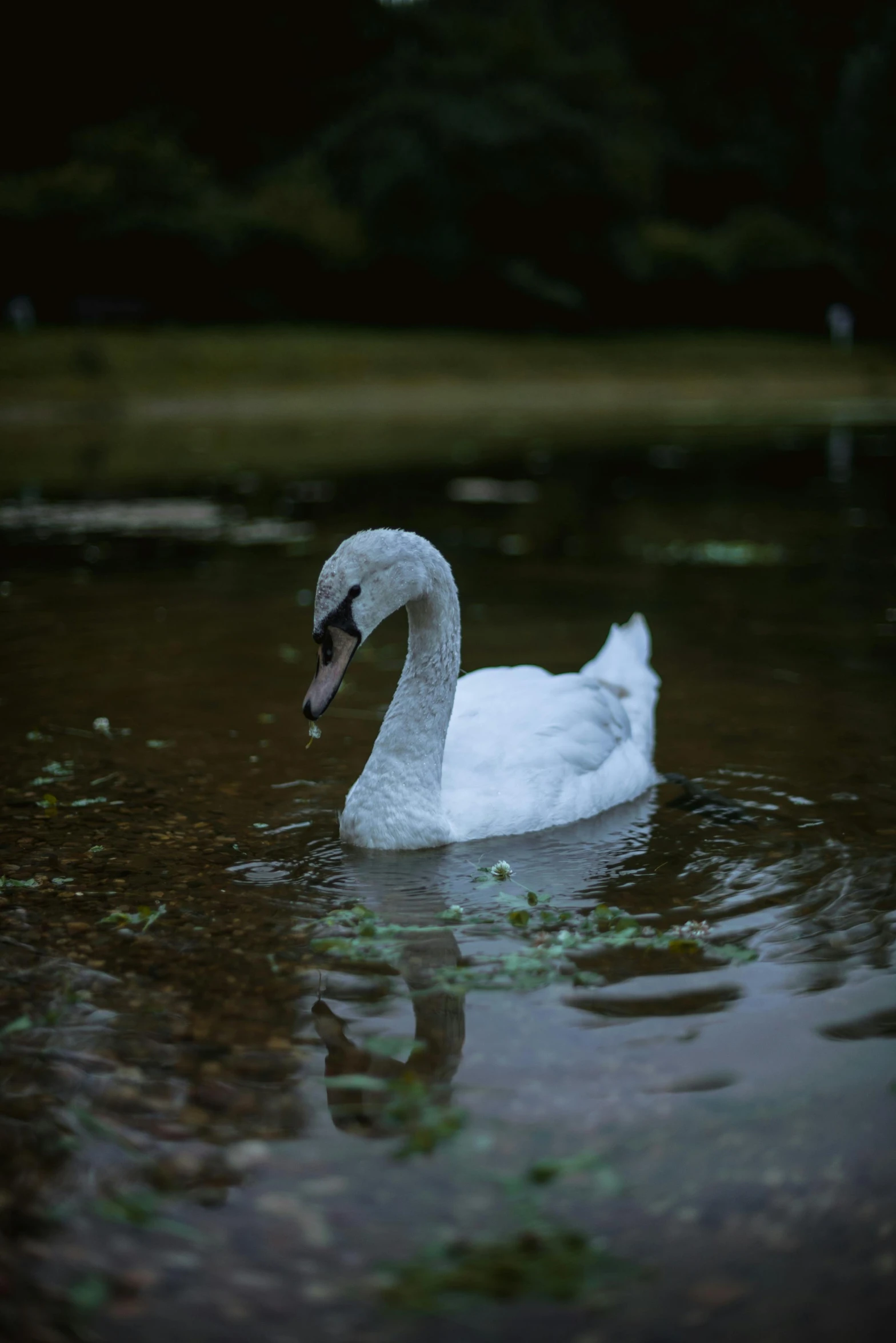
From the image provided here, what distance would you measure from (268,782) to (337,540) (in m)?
7.48

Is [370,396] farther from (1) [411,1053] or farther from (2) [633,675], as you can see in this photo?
(1) [411,1053]

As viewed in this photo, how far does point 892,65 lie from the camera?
152 feet

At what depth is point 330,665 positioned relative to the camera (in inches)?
202

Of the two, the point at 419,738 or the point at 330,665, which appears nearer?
the point at 330,665

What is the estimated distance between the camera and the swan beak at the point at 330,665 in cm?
503

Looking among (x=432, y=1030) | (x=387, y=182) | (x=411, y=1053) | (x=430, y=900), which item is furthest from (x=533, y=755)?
(x=387, y=182)

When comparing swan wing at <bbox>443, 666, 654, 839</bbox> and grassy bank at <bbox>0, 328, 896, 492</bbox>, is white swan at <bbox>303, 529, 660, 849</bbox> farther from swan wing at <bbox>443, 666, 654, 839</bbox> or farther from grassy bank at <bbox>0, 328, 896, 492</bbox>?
grassy bank at <bbox>0, 328, 896, 492</bbox>

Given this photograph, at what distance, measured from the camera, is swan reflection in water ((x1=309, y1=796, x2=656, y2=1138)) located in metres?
3.84

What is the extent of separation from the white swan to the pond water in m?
0.14

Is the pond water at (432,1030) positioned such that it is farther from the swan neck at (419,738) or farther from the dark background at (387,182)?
the dark background at (387,182)

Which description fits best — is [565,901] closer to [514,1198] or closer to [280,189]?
[514,1198]

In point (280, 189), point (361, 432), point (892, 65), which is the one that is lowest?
point (361, 432)

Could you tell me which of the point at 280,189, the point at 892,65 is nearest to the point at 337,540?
the point at 280,189

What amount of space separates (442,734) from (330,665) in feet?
2.33
